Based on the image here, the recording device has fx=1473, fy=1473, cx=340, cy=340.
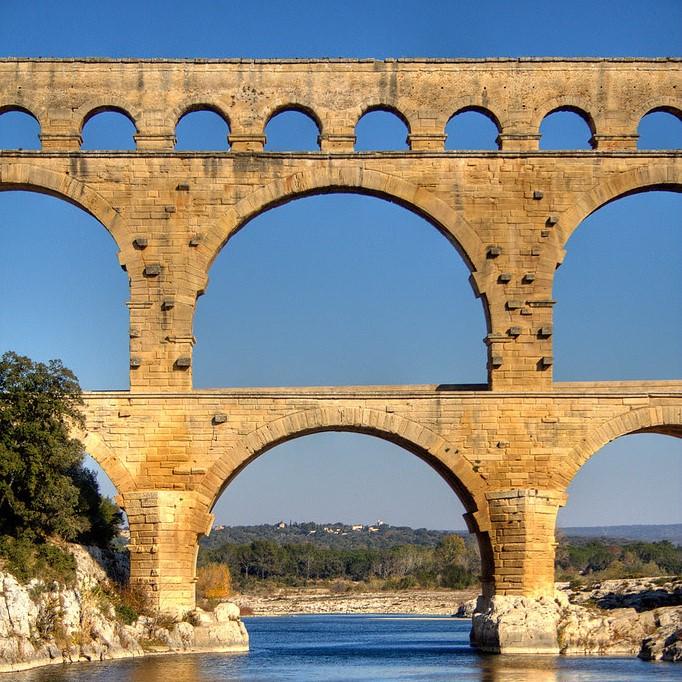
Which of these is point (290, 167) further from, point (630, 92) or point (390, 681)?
point (390, 681)

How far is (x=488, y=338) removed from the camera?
27.9 m

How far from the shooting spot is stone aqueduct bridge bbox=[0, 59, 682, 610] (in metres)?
27.1

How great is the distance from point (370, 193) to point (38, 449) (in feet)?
26.6

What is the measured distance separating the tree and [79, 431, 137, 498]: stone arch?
395 millimetres

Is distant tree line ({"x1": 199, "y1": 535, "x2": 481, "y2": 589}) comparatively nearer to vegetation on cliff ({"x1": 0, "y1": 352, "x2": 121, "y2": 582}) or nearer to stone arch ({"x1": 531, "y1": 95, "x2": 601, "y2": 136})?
stone arch ({"x1": 531, "y1": 95, "x2": 601, "y2": 136})

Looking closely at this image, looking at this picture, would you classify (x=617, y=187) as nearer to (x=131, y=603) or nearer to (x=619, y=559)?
(x=131, y=603)

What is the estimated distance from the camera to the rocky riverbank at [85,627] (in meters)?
23.5

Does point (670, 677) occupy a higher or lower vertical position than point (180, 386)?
lower

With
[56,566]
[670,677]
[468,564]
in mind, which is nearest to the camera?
[670,677]

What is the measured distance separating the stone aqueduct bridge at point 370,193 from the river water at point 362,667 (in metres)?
1.89

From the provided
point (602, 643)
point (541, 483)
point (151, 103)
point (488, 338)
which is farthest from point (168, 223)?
point (602, 643)

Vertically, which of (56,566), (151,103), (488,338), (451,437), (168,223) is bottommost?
(56,566)

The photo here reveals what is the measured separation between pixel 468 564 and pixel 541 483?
134 feet

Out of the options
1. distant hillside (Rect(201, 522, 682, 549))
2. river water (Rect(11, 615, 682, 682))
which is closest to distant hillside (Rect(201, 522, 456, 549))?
distant hillside (Rect(201, 522, 682, 549))
